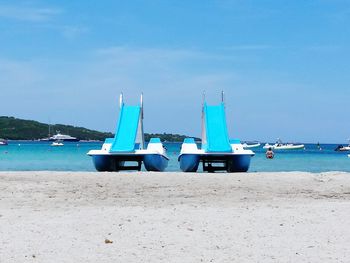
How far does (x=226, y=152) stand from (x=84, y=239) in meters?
17.7

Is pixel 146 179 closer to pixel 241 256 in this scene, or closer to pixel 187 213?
pixel 187 213

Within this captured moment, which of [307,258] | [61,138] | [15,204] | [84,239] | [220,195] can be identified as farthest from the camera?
[61,138]

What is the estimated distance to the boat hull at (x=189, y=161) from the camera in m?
26.3

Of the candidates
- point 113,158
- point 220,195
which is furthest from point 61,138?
point 220,195

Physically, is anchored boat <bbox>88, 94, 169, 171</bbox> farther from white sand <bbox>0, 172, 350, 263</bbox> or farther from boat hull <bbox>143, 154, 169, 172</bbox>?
white sand <bbox>0, 172, 350, 263</bbox>

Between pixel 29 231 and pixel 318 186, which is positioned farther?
pixel 318 186

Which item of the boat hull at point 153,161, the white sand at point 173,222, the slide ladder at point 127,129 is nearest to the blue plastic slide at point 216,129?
the boat hull at point 153,161

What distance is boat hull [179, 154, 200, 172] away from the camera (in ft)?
86.3

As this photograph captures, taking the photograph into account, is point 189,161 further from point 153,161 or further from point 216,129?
point 216,129

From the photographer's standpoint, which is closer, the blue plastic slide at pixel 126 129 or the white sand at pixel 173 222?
the white sand at pixel 173 222

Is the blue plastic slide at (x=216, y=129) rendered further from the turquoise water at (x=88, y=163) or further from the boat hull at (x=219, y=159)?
the turquoise water at (x=88, y=163)

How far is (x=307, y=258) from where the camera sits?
735 centimetres

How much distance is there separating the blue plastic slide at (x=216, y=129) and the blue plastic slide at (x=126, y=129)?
3225mm

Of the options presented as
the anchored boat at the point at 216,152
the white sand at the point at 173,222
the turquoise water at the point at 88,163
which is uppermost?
the anchored boat at the point at 216,152
